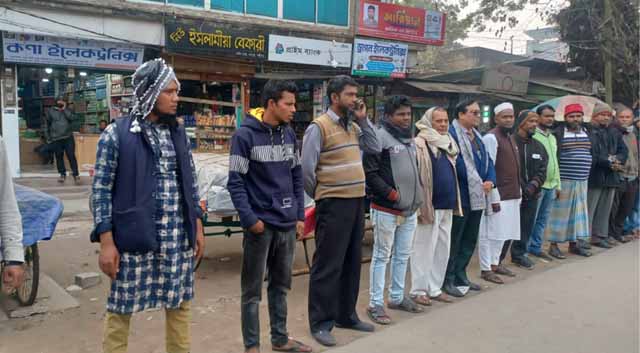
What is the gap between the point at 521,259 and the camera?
640 cm

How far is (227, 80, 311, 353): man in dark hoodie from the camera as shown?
3.46 meters

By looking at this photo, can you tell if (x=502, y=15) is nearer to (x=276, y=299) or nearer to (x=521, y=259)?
(x=521, y=259)

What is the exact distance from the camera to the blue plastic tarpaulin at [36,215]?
412 centimetres

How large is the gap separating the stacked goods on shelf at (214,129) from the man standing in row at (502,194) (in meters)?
7.48

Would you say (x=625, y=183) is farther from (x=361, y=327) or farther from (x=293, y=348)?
(x=293, y=348)

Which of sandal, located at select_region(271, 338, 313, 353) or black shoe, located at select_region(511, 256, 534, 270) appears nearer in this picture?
sandal, located at select_region(271, 338, 313, 353)

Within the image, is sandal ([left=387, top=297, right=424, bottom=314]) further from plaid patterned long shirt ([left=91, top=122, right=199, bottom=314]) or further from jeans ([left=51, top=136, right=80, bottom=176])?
jeans ([left=51, top=136, right=80, bottom=176])

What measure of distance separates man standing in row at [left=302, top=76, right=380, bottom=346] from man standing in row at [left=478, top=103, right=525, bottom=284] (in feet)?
7.34

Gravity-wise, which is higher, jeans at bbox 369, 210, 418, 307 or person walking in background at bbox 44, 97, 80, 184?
person walking in background at bbox 44, 97, 80, 184

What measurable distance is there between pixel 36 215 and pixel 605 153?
6.76m

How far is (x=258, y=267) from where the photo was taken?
11.5ft

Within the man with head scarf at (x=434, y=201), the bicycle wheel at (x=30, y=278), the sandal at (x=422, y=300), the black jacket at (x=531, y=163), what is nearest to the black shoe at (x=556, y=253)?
the black jacket at (x=531, y=163)

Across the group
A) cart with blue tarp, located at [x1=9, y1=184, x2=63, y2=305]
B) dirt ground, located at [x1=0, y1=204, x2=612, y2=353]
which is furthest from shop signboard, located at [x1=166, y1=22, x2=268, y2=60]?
cart with blue tarp, located at [x1=9, y1=184, x2=63, y2=305]

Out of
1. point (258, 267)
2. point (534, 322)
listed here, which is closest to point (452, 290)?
point (534, 322)
